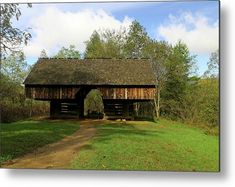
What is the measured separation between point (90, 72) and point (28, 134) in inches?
40.3

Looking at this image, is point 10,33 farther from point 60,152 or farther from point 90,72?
point 60,152

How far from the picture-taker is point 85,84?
5773mm

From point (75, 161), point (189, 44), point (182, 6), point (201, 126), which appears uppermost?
point (182, 6)

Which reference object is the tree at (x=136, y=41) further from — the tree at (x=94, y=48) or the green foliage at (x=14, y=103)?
the green foliage at (x=14, y=103)

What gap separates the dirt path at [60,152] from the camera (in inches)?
215

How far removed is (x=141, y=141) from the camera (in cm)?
553

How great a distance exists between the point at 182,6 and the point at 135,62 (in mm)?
827

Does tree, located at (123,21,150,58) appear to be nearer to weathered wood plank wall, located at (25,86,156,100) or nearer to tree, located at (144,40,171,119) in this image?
tree, located at (144,40,171,119)

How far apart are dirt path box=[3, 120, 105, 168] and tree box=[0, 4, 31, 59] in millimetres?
1188

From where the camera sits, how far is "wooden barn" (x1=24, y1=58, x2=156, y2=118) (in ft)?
18.6

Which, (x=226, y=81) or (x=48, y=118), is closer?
(x=226, y=81)

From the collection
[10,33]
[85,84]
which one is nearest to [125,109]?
[85,84]

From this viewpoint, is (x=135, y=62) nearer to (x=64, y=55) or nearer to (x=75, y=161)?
(x=64, y=55)

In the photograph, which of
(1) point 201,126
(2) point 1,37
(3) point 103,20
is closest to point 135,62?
(3) point 103,20
